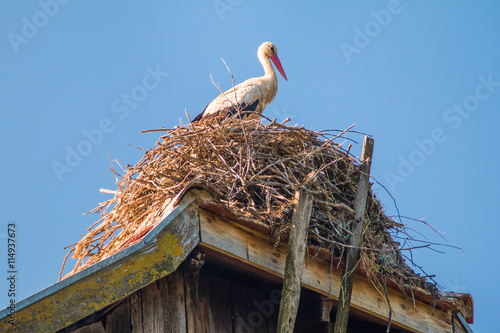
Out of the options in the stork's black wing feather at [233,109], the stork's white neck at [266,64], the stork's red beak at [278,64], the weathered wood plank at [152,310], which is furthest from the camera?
the stork's red beak at [278,64]

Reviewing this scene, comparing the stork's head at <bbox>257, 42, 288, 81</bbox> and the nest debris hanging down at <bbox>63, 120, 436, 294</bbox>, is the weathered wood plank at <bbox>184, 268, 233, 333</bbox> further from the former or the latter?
the stork's head at <bbox>257, 42, 288, 81</bbox>

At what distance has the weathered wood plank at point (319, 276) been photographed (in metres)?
3.45

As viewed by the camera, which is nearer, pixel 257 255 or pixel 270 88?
pixel 257 255

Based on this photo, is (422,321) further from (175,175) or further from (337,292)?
(175,175)

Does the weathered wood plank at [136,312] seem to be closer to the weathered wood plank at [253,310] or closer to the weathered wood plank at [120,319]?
the weathered wood plank at [120,319]

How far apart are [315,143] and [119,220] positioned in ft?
5.46

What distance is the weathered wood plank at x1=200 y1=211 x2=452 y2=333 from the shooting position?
345cm

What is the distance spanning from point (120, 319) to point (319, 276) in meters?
1.16

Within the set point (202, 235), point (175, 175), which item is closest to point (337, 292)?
point (202, 235)

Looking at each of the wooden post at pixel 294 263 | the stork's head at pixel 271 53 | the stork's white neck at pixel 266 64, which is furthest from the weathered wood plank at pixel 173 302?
the stork's head at pixel 271 53

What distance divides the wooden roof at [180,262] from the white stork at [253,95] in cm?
327

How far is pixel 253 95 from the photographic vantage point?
8.02 metres

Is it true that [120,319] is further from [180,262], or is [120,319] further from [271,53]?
[271,53]

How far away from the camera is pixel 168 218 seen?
3213 millimetres
